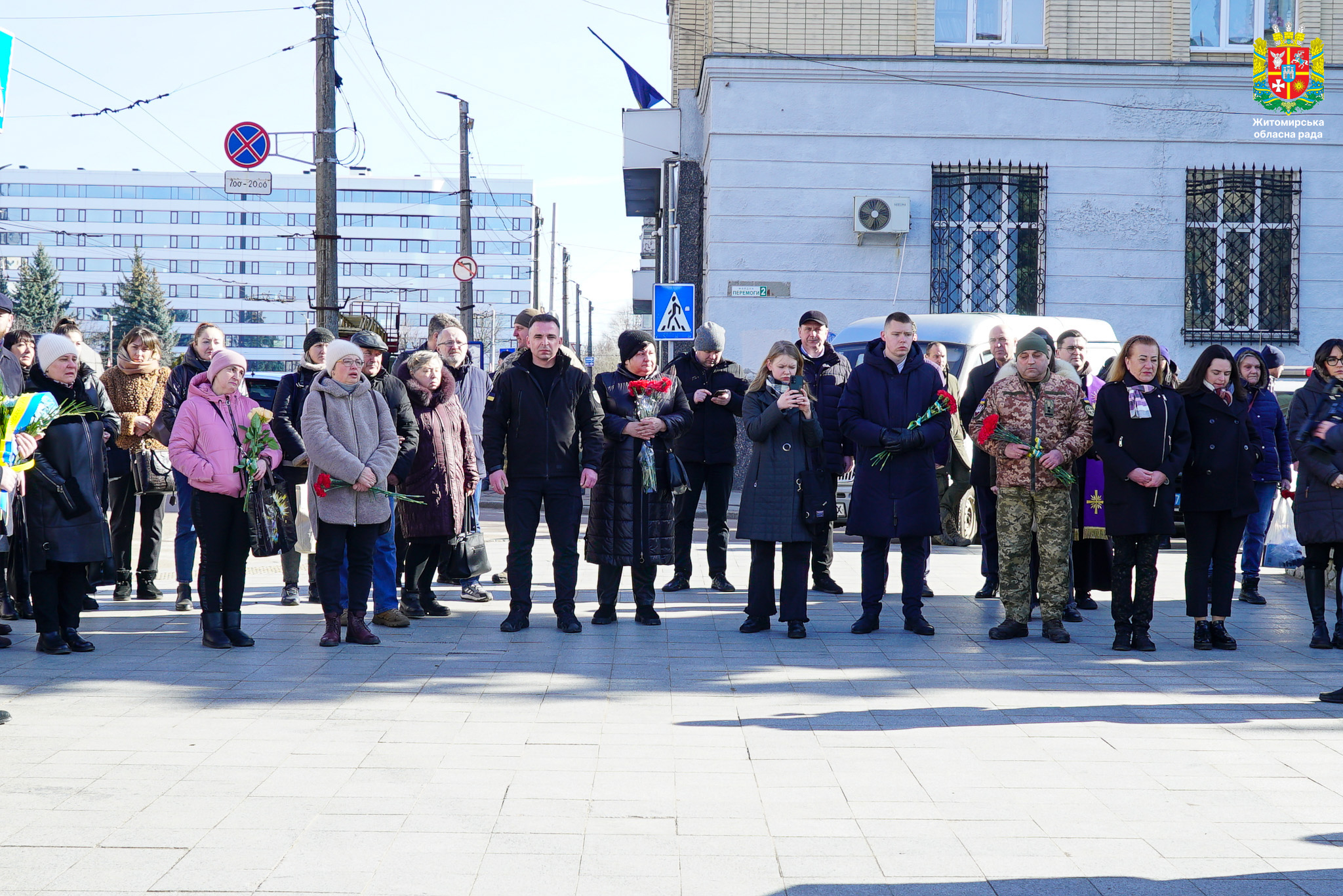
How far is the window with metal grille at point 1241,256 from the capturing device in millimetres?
19844

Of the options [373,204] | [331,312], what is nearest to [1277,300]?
[331,312]

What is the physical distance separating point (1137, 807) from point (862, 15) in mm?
16733

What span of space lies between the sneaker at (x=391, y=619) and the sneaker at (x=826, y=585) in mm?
3334

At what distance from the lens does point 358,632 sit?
7.89 metres

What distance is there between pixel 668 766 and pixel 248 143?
1461 centimetres

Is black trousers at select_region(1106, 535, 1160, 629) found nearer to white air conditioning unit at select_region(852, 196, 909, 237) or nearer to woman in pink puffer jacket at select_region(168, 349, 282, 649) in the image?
woman in pink puffer jacket at select_region(168, 349, 282, 649)

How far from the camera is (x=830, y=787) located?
4.93 m

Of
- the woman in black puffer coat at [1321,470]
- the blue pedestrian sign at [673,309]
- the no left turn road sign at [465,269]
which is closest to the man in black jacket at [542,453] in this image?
the woman in black puffer coat at [1321,470]

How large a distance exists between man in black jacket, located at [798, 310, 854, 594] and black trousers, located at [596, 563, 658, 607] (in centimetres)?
115

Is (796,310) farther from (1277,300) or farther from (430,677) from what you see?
(430,677)

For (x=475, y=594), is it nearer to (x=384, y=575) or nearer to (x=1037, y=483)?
(x=384, y=575)

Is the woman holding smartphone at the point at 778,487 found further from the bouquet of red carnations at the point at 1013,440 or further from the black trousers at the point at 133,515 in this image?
the black trousers at the point at 133,515

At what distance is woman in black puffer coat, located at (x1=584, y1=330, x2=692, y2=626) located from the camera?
858cm

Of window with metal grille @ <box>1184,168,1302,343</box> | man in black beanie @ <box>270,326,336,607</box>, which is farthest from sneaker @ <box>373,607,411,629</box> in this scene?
window with metal grille @ <box>1184,168,1302,343</box>
